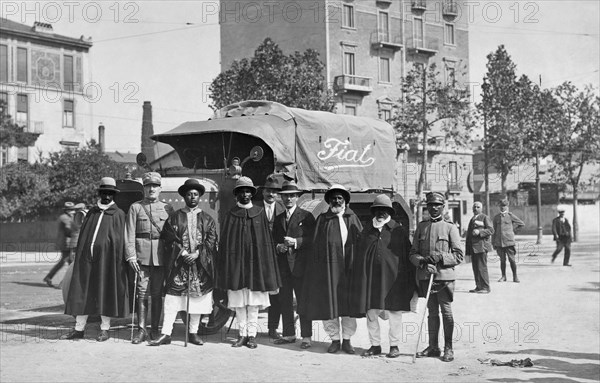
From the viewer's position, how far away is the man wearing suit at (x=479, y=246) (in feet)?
51.1

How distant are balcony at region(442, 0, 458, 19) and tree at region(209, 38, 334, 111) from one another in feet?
71.1

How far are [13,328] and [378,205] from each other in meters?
6.03

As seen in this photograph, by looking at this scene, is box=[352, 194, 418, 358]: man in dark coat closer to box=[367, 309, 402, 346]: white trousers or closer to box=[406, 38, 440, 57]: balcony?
box=[367, 309, 402, 346]: white trousers

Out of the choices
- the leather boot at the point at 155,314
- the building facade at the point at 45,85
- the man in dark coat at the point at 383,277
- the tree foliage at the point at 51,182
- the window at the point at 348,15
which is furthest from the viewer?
the building facade at the point at 45,85

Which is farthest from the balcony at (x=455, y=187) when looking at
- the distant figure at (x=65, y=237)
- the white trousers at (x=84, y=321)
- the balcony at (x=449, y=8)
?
the white trousers at (x=84, y=321)

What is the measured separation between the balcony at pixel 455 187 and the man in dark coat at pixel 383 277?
4186 centimetres

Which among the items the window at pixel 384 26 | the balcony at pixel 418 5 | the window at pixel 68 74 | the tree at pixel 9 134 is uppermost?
the balcony at pixel 418 5

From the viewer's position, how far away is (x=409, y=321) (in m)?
12.1

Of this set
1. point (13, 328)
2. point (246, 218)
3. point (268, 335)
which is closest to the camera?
point (246, 218)

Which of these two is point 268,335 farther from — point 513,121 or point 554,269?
point 513,121

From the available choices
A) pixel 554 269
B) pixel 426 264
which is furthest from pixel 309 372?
pixel 554 269

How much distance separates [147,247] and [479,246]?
8731mm

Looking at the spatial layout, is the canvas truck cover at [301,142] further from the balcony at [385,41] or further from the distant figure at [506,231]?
the balcony at [385,41]

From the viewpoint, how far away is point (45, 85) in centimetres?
5297
